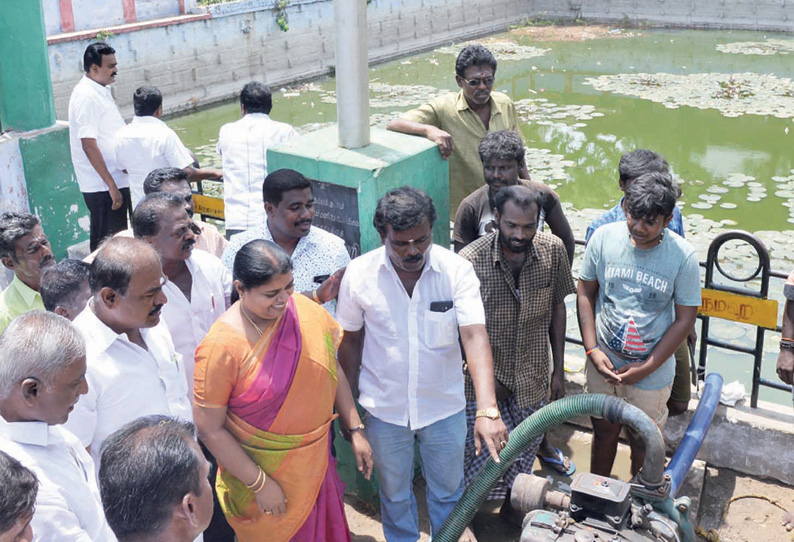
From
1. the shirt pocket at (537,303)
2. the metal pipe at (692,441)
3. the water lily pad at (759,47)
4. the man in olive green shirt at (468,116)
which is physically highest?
the man in olive green shirt at (468,116)

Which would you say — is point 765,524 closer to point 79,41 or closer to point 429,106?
point 429,106

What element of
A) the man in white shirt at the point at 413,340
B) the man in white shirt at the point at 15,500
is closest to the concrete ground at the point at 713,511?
the man in white shirt at the point at 413,340

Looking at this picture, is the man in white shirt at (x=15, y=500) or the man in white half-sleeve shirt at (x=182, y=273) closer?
the man in white shirt at (x=15, y=500)

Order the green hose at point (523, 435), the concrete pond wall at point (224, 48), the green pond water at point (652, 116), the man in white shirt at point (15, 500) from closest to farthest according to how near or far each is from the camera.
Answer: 1. the man in white shirt at point (15, 500)
2. the green hose at point (523, 435)
3. the green pond water at point (652, 116)
4. the concrete pond wall at point (224, 48)

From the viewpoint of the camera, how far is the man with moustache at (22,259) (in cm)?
320

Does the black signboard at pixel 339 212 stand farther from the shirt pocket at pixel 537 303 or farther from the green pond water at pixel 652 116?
the green pond water at pixel 652 116

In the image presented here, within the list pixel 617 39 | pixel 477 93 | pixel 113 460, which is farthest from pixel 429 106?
pixel 617 39

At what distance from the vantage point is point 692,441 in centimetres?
269

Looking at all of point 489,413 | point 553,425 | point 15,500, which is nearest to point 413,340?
point 489,413

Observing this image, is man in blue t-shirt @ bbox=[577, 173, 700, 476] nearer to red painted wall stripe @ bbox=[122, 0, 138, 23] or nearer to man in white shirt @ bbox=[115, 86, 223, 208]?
man in white shirt @ bbox=[115, 86, 223, 208]

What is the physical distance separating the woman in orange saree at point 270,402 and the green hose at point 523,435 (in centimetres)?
36

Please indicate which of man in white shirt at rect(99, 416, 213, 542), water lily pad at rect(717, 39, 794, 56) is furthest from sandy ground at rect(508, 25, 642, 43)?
man in white shirt at rect(99, 416, 213, 542)

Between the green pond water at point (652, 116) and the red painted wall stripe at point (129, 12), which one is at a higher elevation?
the red painted wall stripe at point (129, 12)

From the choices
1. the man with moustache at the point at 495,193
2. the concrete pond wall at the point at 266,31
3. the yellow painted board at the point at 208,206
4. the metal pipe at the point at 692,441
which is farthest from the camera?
the concrete pond wall at the point at 266,31
